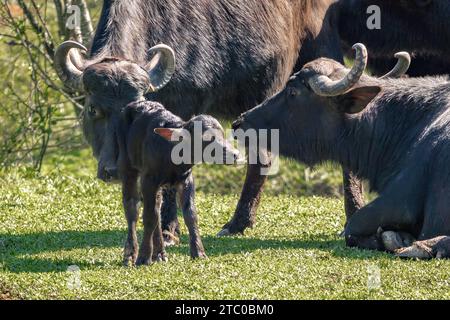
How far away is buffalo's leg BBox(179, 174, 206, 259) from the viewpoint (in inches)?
351

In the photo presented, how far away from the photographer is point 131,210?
9070 mm

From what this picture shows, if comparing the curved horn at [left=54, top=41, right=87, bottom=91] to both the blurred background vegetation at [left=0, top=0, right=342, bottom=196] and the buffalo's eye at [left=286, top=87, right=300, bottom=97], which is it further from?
the blurred background vegetation at [left=0, top=0, right=342, bottom=196]

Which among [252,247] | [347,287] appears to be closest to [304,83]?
[252,247]

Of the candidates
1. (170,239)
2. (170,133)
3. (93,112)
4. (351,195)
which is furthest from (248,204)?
(170,133)

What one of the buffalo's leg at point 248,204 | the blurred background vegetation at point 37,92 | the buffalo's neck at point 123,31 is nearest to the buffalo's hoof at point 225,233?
the buffalo's leg at point 248,204

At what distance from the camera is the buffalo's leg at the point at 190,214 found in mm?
8922

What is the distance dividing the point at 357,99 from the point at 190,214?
181 centimetres

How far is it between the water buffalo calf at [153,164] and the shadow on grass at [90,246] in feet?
1.09

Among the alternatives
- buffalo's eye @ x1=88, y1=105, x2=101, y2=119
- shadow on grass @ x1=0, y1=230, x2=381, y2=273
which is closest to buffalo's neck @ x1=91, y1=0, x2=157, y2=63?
buffalo's eye @ x1=88, y1=105, x2=101, y2=119

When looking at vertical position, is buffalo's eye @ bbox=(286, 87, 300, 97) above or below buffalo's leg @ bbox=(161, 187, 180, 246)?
above

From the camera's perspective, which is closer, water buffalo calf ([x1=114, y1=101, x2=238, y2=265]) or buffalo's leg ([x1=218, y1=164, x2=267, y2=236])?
water buffalo calf ([x1=114, y1=101, x2=238, y2=265])

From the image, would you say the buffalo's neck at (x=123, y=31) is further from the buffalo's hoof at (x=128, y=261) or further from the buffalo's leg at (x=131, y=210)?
the buffalo's hoof at (x=128, y=261)
